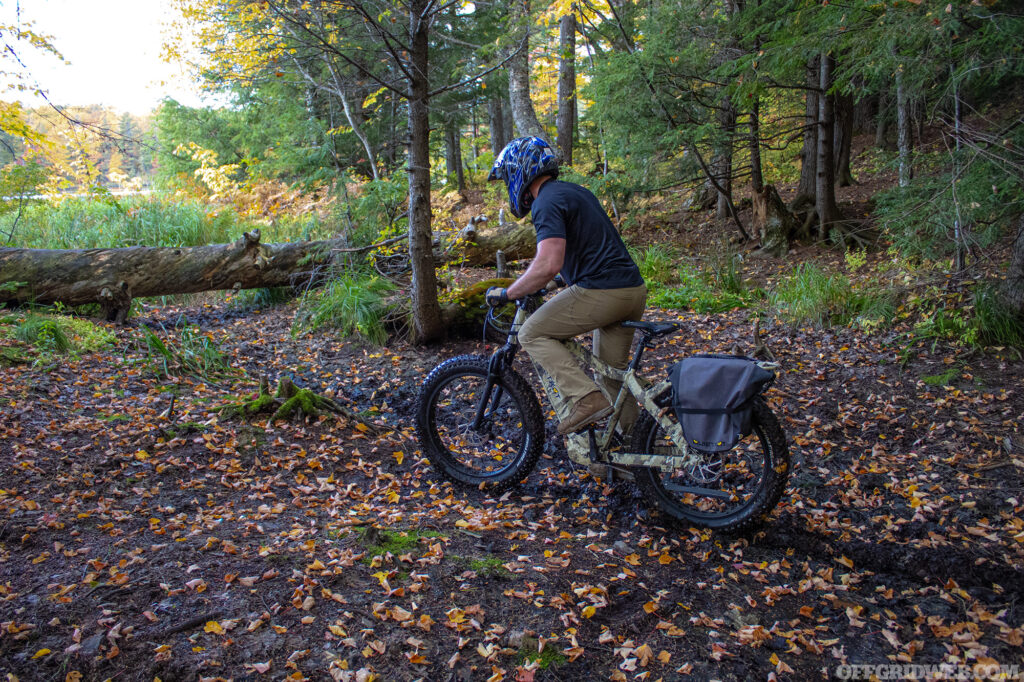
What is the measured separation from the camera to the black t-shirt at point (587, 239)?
3.45 meters

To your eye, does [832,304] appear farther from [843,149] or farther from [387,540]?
[843,149]

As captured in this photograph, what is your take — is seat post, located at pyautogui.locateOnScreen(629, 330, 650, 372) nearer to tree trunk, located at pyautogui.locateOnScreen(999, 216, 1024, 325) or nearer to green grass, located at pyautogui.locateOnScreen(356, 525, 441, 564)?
green grass, located at pyautogui.locateOnScreen(356, 525, 441, 564)

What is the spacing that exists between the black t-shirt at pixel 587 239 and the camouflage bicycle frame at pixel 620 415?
1.52 ft

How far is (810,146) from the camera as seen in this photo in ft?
31.9

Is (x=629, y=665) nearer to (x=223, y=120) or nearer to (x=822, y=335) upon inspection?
(x=822, y=335)

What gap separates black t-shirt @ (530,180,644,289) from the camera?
3.45 m

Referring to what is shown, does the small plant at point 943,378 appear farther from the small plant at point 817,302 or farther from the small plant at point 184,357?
the small plant at point 184,357

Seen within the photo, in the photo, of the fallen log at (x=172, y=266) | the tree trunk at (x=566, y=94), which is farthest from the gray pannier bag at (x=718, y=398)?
the tree trunk at (x=566, y=94)

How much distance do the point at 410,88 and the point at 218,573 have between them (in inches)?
177

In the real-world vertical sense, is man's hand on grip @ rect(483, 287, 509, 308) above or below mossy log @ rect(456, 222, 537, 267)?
below

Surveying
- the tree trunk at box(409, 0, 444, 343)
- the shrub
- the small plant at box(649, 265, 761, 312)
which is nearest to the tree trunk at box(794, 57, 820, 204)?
the small plant at box(649, 265, 761, 312)

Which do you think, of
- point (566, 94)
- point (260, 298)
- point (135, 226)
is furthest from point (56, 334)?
point (566, 94)
